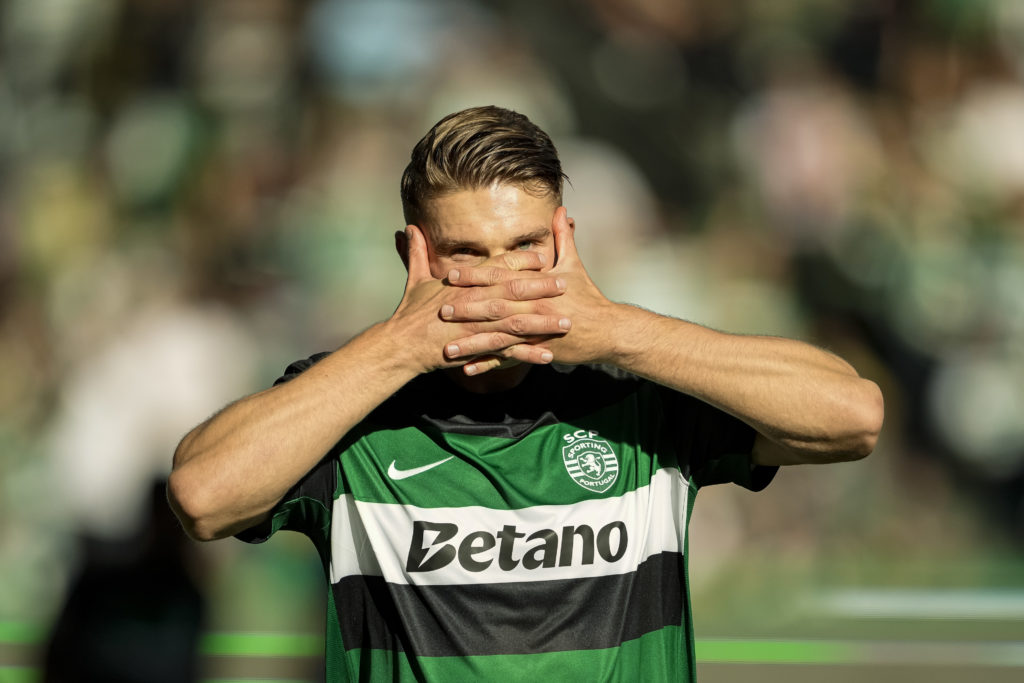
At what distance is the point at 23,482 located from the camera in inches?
203

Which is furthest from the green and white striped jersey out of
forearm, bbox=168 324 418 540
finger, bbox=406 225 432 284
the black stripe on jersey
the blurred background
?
the blurred background

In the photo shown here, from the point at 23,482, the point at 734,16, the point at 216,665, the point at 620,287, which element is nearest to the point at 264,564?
the point at 216,665

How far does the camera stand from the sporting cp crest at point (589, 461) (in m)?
1.93

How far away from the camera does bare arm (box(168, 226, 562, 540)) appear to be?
1.72m

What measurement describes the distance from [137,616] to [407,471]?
2.97m

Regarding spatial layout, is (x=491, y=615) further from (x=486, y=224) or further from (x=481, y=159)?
(x=481, y=159)

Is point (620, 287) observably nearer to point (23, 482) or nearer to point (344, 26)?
point (344, 26)

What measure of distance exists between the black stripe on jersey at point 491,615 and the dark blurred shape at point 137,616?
278 centimetres

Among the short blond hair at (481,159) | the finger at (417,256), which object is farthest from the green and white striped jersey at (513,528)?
the short blond hair at (481,159)

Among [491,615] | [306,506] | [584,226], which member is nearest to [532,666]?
[491,615]

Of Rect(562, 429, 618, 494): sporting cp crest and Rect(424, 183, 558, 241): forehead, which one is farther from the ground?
Rect(424, 183, 558, 241): forehead

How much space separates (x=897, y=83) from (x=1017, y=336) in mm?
1513

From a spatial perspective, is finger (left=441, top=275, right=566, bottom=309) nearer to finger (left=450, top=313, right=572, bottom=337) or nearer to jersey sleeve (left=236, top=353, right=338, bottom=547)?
finger (left=450, top=313, right=572, bottom=337)

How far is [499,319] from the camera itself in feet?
5.80
